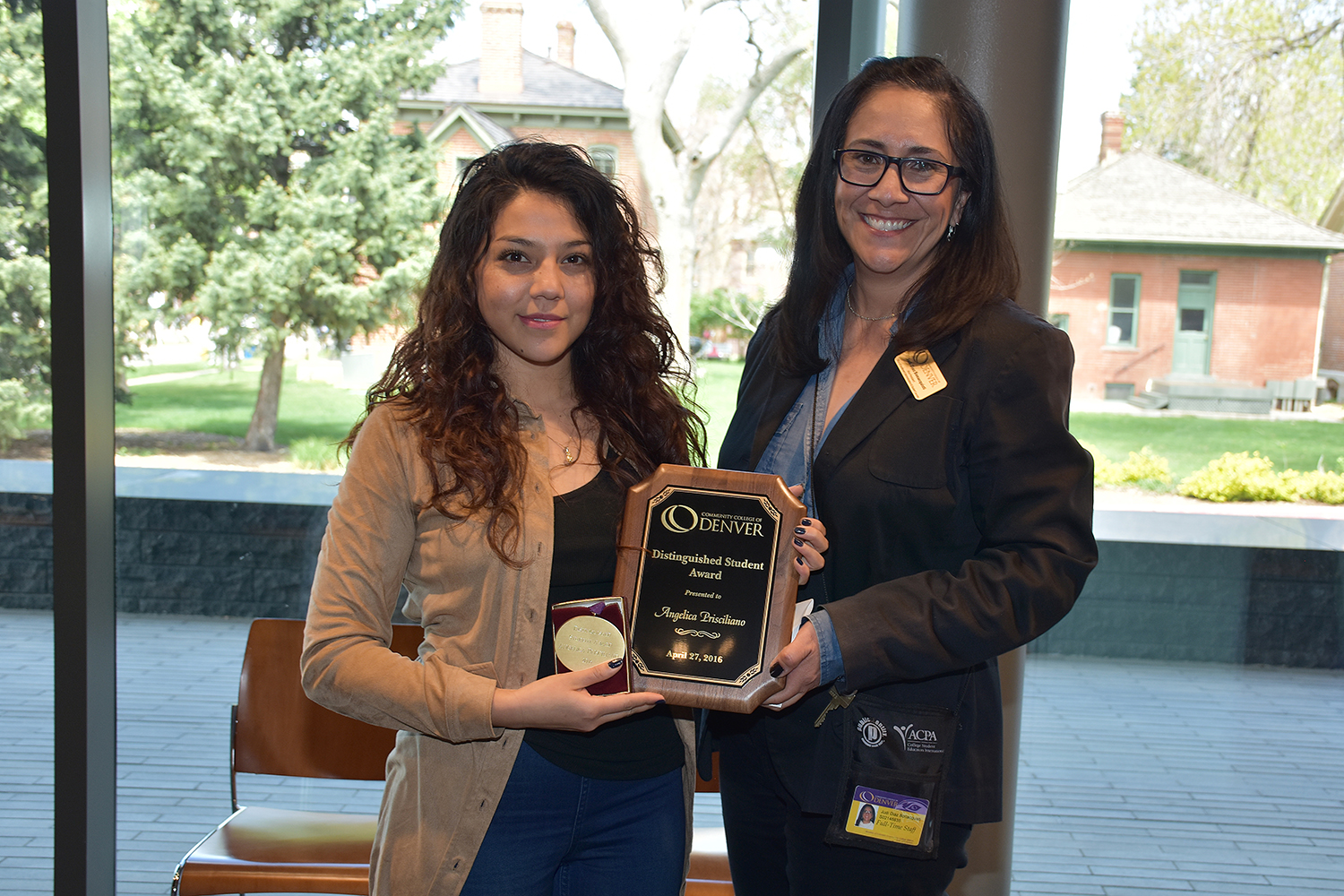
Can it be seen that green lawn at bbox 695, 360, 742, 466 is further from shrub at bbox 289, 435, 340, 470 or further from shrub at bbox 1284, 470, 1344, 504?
shrub at bbox 1284, 470, 1344, 504

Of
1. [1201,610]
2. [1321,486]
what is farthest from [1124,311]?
[1201,610]

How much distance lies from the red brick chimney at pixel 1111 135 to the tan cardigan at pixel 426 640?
2.92 m

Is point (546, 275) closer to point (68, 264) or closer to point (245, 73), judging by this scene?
point (68, 264)

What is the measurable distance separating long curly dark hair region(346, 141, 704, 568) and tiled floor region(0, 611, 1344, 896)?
7.19 ft

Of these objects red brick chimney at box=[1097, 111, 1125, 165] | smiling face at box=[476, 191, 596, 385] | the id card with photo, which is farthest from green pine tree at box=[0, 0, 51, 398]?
red brick chimney at box=[1097, 111, 1125, 165]

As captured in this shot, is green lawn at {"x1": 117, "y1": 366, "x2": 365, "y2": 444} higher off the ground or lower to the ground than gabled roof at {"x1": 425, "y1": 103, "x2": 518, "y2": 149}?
lower

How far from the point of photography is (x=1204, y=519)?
378 centimetres

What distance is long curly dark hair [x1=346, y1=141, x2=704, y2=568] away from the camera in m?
1.40

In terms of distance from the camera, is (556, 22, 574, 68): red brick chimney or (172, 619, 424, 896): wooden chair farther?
(556, 22, 574, 68): red brick chimney

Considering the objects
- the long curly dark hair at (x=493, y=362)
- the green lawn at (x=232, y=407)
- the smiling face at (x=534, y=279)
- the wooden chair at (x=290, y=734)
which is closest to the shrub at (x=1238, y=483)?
the long curly dark hair at (x=493, y=362)

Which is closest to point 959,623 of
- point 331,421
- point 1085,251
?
point 1085,251

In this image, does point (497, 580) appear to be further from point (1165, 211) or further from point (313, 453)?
point (1165, 211)

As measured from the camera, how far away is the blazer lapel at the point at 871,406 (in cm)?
143

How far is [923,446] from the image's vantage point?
1403 millimetres
